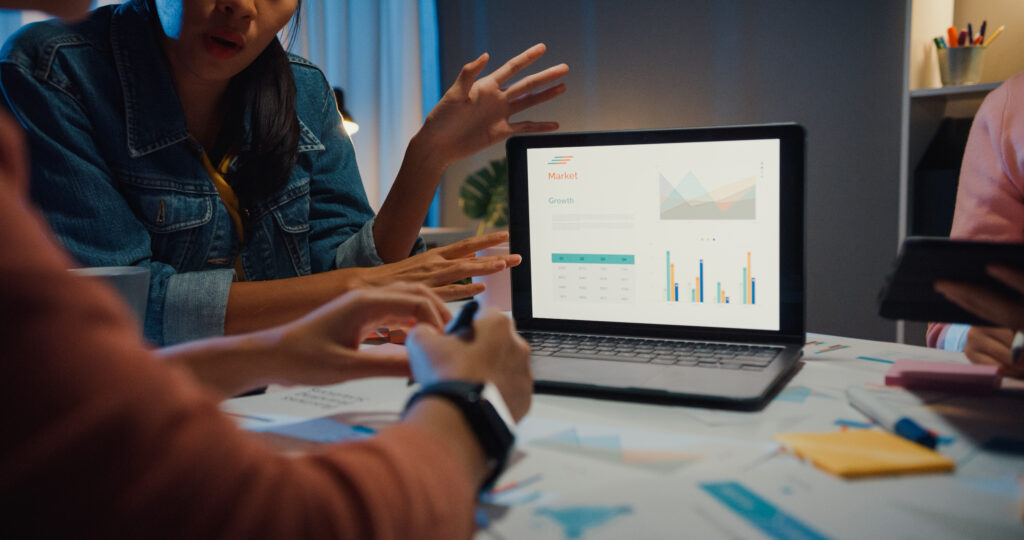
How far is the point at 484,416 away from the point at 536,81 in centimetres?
83

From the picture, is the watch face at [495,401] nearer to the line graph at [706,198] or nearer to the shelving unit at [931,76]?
the line graph at [706,198]

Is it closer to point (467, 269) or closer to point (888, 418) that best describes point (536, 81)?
point (467, 269)

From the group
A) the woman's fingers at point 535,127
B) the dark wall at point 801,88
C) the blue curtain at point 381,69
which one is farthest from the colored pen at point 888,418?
the blue curtain at point 381,69

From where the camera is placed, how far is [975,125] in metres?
1.15

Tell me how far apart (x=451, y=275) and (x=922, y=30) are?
1593mm

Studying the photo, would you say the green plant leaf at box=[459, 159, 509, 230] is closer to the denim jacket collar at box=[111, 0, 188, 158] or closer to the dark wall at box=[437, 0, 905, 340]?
the dark wall at box=[437, 0, 905, 340]

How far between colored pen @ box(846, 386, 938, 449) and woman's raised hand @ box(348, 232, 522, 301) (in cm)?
48

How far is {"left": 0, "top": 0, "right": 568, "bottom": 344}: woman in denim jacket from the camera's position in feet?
3.24

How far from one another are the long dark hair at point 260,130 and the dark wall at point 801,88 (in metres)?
1.72

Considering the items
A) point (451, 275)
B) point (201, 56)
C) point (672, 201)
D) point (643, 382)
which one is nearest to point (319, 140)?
point (201, 56)

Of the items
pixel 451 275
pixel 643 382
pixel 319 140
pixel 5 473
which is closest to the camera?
pixel 5 473

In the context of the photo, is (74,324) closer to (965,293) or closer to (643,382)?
(643,382)

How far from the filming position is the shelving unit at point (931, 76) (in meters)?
1.82

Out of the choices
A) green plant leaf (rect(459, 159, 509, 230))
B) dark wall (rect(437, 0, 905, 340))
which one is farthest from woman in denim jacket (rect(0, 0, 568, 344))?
dark wall (rect(437, 0, 905, 340))
